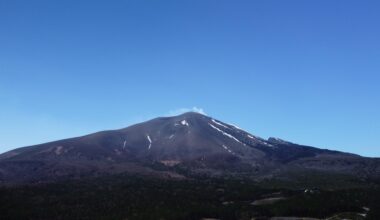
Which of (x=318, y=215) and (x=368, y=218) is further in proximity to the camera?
(x=318, y=215)

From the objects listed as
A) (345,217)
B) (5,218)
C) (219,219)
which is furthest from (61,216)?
(345,217)

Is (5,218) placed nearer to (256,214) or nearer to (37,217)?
(37,217)

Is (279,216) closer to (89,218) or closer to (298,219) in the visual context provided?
(298,219)

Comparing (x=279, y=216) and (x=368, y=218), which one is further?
(x=279, y=216)

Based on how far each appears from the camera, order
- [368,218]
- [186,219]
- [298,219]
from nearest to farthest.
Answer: [368,218], [298,219], [186,219]

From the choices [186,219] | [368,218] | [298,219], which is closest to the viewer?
[368,218]

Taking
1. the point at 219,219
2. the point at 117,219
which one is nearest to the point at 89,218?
the point at 117,219

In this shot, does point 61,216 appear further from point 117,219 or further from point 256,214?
point 256,214

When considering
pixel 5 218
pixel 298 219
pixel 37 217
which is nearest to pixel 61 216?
pixel 37 217
